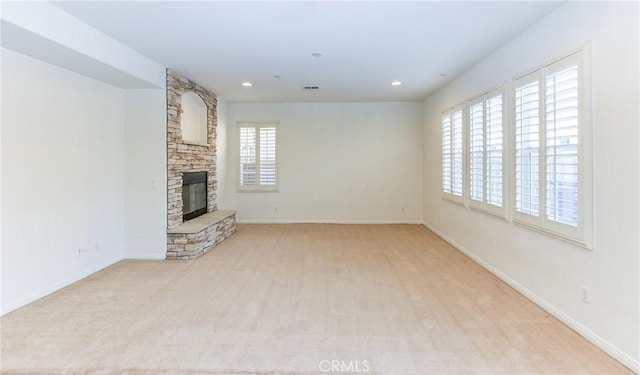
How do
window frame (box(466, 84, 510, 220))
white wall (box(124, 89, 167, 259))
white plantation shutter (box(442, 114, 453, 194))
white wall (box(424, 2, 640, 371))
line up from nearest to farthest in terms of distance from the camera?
white wall (box(424, 2, 640, 371))
window frame (box(466, 84, 510, 220))
white wall (box(124, 89, 167, 259))
white plantation shutter (box(442, 114, 453, 194))

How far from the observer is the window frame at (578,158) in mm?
2613

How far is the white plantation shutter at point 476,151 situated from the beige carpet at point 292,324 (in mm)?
1068

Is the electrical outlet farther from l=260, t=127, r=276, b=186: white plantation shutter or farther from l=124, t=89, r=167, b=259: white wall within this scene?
l=260, t=127, r=276, b=186: white plantation shutter

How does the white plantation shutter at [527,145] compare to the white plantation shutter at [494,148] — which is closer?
the white plantation shutter at [527,145]

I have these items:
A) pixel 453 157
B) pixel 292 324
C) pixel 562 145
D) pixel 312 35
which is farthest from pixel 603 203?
pixel 453 157

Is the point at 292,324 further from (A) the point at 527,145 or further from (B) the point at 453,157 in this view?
(B) the point at 453,157

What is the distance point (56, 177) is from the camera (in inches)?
148

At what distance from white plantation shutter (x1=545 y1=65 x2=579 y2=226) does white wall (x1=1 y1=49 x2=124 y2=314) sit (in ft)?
16.6

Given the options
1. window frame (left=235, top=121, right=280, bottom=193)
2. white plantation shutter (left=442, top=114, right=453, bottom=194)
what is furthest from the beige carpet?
window frame (left=235, top=121, right=280, bottom=193)

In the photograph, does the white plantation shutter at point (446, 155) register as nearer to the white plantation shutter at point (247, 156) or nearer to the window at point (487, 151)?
the window at point (487, 151)

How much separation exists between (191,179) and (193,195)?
32 centimetres

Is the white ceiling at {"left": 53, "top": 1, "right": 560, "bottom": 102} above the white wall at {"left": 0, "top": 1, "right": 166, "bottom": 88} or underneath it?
above

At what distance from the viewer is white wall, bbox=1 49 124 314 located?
3213 mm

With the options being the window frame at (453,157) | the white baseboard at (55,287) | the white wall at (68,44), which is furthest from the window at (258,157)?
the window frame at (453,157)
